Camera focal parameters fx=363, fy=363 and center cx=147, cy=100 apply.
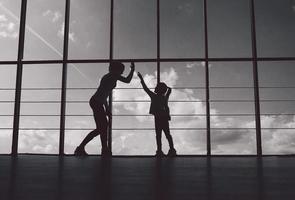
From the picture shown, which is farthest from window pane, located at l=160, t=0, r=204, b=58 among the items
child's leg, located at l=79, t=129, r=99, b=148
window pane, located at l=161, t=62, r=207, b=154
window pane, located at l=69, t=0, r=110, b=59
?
child's leg, located at l=79, t=129, r=99, b=148

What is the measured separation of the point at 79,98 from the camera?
282 inches

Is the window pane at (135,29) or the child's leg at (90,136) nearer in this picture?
the child's leg at (90,136)

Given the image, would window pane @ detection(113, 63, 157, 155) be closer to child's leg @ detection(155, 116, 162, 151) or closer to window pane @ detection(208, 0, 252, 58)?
child's leg @ detection(155, 116, 162, 151)

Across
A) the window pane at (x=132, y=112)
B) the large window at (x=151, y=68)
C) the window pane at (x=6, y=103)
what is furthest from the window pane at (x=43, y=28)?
the window pane at (x=132, y=112)

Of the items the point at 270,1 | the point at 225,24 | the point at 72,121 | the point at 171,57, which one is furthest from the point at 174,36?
the point at 72,121

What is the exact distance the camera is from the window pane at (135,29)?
23.5ft

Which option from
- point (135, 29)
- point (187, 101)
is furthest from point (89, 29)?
point (187, 101)

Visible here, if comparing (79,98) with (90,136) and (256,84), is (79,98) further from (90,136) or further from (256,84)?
(256,84)

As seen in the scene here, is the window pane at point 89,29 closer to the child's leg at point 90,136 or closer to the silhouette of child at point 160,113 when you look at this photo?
the silhouette of child at point 160,113

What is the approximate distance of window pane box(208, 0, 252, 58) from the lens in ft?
23.5

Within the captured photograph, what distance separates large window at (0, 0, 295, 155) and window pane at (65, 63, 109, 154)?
0.02 metres

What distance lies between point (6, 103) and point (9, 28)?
1.58 metres

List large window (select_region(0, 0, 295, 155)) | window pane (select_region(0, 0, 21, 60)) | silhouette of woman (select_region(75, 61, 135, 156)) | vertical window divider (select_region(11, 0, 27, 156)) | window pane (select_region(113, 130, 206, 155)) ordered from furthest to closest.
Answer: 1. window pane (select_region(0, 0, 21, 60))
2. vertical window divider (select_region(11, 0, 27, 156))
3. large window (select_region(0, 0, 295, 155))
4. window pane (select_region(113, 130, 206, 155))
5. silhouette of woman (select_region(75, 61, 135, 156))

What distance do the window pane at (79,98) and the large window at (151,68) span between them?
2 centimetres
